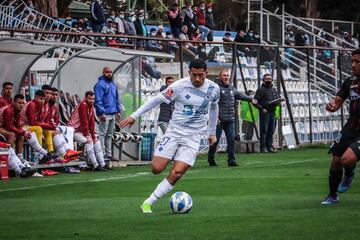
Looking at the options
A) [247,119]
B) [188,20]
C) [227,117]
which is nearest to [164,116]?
[227,117]

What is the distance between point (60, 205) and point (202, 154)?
51.8ft

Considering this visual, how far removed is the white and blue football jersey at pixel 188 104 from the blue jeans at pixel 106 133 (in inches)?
423

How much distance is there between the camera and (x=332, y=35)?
47.7m

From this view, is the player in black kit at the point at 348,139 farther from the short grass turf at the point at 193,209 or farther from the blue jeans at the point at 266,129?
the blue jeans at the point at 266,129

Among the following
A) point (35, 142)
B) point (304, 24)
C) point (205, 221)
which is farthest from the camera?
point (304, 24)

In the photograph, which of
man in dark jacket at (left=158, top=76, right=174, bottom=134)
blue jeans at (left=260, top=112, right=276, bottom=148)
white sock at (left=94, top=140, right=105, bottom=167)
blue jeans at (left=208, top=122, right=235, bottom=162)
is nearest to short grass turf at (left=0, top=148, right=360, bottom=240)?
white sock at (left=94, top=140, right=105, bottom=167)

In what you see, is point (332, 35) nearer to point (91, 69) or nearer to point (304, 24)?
point (304, 24)

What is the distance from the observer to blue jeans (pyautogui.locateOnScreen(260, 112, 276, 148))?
33625mm

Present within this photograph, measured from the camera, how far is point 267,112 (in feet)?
111

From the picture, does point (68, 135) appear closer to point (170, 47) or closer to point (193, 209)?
point (170, 47)

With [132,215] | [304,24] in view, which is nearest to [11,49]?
[132,215]

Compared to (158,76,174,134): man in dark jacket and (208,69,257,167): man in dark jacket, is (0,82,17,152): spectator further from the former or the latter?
(158,76,174,134): man in dark jacket

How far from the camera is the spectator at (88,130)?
25.6 metres

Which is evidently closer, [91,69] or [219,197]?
[219,197]
